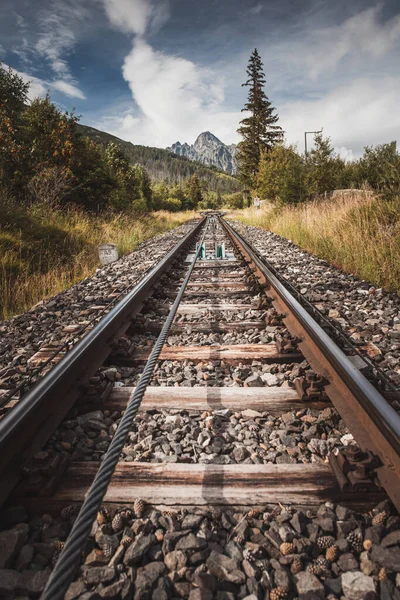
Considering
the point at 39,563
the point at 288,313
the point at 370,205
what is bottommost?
the point at 39,563

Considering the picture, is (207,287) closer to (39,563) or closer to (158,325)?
(158,325)

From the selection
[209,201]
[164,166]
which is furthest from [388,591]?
[164,166]

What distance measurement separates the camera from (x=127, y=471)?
1333 mm

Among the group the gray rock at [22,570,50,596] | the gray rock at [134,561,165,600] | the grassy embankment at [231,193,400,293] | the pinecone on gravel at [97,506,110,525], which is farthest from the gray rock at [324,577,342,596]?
the grassy embankment at [231,193,400,293]

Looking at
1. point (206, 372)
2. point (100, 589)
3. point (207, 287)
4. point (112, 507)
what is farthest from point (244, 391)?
point (207, 287)

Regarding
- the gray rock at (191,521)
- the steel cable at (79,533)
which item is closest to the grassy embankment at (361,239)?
the gray rock at (191,521)

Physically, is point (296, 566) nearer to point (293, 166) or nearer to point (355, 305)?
point (355, 305)

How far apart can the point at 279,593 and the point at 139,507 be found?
524 millimetres

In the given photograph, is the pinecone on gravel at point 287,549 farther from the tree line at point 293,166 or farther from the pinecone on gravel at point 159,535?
the tree line at point 293,166

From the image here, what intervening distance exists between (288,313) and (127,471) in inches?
79.3

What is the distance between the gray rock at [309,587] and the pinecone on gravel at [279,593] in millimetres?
43

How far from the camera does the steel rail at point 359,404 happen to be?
48.5 inches

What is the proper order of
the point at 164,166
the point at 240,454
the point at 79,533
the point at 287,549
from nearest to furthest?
the point at 79,533 → the point at 287,549 → the point at 240,454 → the point at 164,166

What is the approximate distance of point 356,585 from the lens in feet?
3.12
